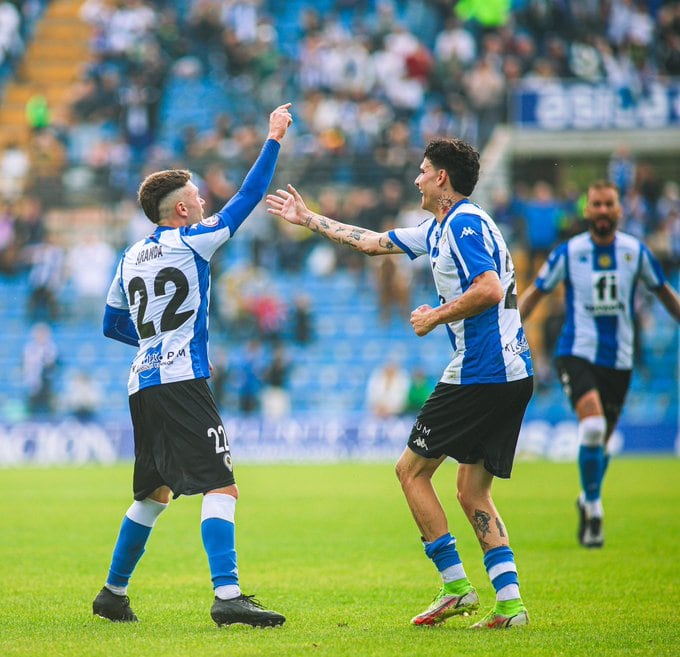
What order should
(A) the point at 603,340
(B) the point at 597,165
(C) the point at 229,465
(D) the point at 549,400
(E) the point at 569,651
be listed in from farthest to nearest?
(B) the point at 597,165
(D) the point at 549,400
(A) the point at 603,340
(C) the point at 229,465
(E) the point at 569,651

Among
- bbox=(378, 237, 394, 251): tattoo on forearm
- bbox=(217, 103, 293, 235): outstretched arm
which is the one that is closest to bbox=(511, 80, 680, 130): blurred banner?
bbox=(378, 237, 394, 251): tattoo on forearm

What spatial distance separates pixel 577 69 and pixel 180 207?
21449 millimetres

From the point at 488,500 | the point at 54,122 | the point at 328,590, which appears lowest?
the point at 328,590

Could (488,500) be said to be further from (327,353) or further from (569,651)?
(327,353)

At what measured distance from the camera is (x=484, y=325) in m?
6.65

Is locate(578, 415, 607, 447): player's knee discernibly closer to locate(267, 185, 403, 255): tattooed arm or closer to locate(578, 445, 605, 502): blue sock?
locate(578, 445, 605, 502): blue sock

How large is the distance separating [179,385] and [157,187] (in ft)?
3.66

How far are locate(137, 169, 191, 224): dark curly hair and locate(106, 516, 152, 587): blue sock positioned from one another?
176 cm

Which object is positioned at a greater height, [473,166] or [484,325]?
[473,166]

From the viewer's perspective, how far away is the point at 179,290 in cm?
672

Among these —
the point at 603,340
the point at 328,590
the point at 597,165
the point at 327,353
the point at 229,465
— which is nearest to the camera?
the point at 229,465

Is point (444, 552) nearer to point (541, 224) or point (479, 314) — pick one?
point (479, 314)

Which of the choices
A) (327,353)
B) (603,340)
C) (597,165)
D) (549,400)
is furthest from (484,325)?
(597,165)

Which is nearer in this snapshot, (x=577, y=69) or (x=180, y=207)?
(x=180, y=207)
